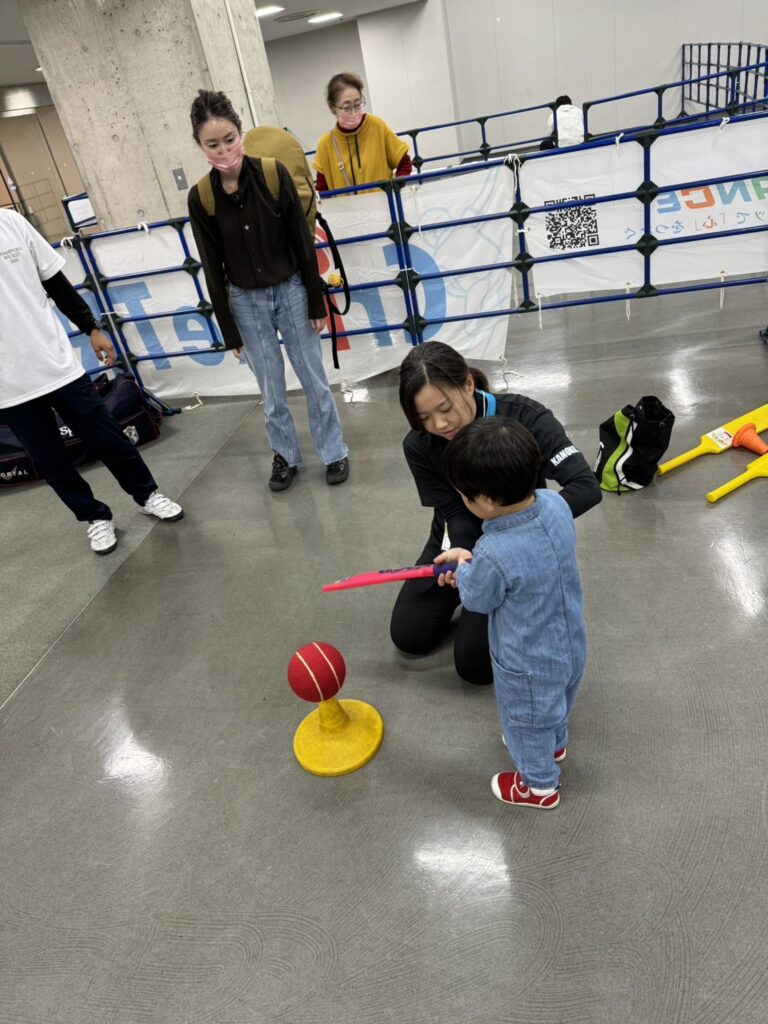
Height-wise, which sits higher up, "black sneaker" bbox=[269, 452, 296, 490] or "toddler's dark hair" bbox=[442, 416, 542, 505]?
"toddler's dark hair" bbox=[442, 416, 542, 505]

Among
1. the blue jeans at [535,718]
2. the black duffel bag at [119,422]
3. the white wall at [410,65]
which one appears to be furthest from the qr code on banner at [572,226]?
the white wall at [410,65]

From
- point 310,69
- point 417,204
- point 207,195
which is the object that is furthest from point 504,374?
point 310,69

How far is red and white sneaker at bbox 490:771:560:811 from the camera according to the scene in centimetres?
183

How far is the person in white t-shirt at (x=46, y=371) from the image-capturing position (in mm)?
2896

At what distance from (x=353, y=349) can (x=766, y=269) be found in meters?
2.96

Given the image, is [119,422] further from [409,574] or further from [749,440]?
[749,440]

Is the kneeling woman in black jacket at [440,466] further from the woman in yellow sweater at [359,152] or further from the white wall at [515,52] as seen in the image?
the white wall at [515,52]

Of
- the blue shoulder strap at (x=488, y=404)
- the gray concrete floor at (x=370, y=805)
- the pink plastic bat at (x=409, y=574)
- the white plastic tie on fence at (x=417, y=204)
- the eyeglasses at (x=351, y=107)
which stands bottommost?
the gray concrete floor at (x=370, y=805)

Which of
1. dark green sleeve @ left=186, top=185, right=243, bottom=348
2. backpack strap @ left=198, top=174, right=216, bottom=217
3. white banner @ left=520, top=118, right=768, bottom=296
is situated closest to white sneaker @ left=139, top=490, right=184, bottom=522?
dark green sleeve @ left=186, top=185, right=243, bottom=348

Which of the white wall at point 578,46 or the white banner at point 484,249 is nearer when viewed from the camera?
the white banner at point 484,249

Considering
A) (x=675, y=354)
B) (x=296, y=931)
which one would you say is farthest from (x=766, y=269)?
(x=296, y=931)

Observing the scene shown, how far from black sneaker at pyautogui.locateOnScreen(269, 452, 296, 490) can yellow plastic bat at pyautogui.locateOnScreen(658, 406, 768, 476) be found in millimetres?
2112

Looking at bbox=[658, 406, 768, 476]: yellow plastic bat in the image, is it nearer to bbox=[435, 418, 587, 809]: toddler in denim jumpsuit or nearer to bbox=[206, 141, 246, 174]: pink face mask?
bbox=[435, 418, 587, 809]: toddler in denim jumpsuit

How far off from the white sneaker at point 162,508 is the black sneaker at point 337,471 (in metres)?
0.91
